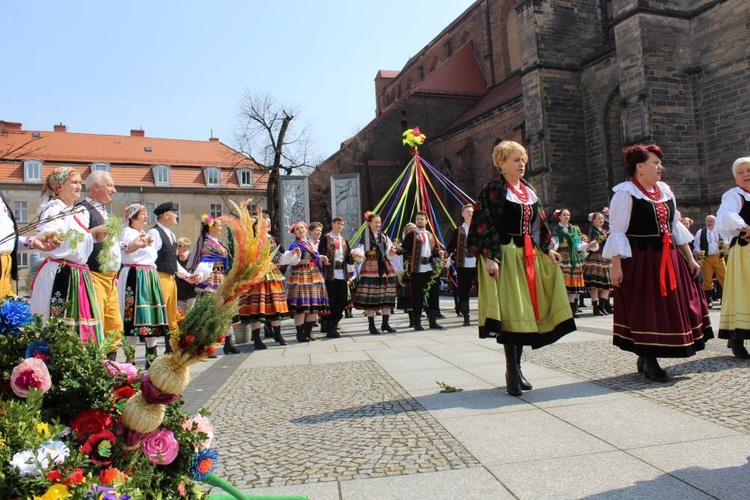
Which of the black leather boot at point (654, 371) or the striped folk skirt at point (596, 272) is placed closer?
the black leather boot at point (654, 371)

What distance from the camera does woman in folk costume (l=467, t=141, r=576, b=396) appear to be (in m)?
4.86

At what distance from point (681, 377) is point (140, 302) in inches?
214

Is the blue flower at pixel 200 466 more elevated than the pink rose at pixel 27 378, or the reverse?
the pink rose at pixel 27 378

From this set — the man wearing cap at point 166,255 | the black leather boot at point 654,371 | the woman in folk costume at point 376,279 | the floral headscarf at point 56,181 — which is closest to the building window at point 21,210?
the woman in folk costume at point 376,279

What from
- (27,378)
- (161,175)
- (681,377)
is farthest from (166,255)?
(161,175)

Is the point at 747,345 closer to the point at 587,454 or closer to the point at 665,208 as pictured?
the point at 665,208

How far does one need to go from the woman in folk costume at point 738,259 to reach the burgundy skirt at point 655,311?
0.81 m

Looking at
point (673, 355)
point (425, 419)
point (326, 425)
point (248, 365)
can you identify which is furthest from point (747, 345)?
point (248, 365)

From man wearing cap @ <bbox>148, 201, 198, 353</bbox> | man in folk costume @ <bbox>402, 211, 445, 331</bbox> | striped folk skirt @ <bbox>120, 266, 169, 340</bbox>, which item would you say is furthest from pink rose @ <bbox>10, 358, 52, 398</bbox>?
man in folk costume @ <bbox>402, 211, 445, 331</bbox>

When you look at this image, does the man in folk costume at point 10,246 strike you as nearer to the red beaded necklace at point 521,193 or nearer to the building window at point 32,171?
the red beaded necklace at point 521,193

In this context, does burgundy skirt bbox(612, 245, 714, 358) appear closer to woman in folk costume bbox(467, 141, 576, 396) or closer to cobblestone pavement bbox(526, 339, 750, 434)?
cobblestone pavement bbox(526, 339, 750, 434)

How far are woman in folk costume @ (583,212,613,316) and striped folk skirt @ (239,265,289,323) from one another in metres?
6.03

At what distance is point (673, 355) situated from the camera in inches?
192

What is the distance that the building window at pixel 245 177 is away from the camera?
170ft
